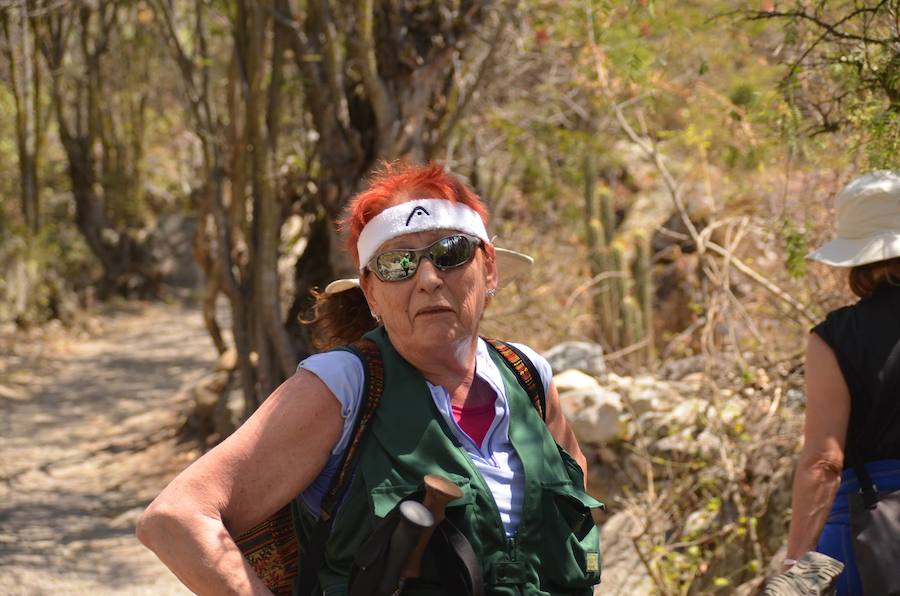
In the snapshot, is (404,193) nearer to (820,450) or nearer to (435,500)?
(435,500)

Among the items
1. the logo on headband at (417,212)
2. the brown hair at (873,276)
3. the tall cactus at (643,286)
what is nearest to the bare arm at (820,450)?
the brown hair at (873,276)

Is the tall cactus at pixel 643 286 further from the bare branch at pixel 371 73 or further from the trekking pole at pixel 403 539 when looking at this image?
the trekking pole at pixel 403 539

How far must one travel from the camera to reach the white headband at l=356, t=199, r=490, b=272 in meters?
2.29

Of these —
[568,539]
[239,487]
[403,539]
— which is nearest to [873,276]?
[568,539]

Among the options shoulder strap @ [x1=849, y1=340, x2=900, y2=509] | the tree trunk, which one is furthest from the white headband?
the tree trunk

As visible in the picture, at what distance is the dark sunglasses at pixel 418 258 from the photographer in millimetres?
2287

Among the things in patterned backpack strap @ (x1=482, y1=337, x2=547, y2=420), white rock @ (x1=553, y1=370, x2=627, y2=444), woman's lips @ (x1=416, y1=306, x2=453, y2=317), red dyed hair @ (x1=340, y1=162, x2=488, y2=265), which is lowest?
white rock @ (x1=553, y1=370, x2=627, y2=444)

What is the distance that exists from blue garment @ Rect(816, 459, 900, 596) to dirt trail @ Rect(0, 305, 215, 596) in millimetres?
4220

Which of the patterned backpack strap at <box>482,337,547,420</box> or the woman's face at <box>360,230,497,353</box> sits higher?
the woman's face at <box>360,230,497,353</box>

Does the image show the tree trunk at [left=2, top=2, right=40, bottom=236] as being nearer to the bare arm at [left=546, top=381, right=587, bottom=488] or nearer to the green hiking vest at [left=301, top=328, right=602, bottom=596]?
the bare arm at [left=546, top=381, right=587, bottom=488]

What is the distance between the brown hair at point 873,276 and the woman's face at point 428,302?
105 cm

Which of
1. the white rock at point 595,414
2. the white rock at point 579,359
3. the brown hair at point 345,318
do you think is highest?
the brown hair at point 345,318

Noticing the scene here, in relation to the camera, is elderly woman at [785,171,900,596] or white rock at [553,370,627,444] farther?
white rock at [553,370,627,444]

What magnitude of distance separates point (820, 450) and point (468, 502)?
3.38 feet
